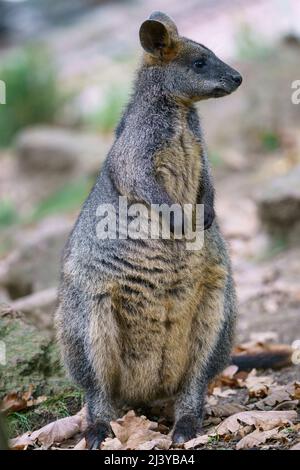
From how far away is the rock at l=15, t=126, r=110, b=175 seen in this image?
56.8 feet

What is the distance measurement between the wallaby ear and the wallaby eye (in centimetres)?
20

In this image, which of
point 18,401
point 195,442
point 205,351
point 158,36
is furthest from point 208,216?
point 18,401

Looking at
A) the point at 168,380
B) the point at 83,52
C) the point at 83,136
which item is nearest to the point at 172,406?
the point at 168,380

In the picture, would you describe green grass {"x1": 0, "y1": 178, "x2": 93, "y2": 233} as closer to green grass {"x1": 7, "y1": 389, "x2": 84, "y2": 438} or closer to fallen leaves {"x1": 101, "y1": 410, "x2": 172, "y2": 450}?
green grass {"x1": 7, "y1": 389, "x2": 84, "y2": 438}

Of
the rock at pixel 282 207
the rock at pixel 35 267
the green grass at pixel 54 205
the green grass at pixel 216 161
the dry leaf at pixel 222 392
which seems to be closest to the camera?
the dry leaf at pixel 222 392

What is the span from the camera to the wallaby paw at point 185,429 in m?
5.87

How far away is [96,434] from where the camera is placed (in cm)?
589

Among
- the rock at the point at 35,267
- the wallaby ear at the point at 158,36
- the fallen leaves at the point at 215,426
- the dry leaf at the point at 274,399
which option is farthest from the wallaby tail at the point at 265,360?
the rock at the point at 35,267

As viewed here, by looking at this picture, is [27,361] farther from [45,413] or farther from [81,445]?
[81,445]

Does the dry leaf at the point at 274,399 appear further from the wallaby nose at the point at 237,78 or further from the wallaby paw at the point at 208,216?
the wallaby nose at the point at 237,78

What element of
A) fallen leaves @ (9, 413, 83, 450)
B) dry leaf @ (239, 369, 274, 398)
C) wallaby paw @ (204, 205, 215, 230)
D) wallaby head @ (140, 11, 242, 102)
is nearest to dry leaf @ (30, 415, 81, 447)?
fallen leaves @ (9, 413, 83, 450)

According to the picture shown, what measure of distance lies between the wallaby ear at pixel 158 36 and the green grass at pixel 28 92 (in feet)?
45.6

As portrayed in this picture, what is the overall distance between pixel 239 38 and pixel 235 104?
9.05 ft
